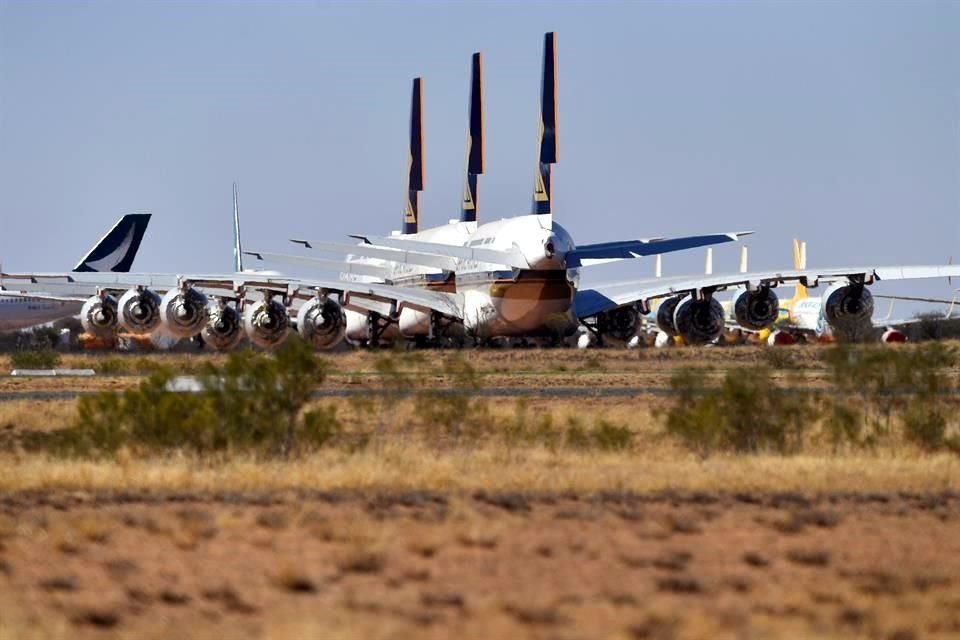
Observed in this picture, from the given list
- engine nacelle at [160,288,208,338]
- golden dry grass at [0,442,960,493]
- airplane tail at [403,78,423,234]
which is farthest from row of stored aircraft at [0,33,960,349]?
golden dry grass at [0,442,960,493]

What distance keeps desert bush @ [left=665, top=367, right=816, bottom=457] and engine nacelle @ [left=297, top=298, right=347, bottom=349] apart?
36.4 m

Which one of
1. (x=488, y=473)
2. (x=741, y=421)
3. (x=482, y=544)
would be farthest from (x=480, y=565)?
(x=741, y=421)

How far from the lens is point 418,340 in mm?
75250

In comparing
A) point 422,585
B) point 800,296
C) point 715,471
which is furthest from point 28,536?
point 800,296

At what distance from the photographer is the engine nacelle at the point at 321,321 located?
217 feet

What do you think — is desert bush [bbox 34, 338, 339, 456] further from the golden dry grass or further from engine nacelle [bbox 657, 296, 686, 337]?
engine nacelle [bbox 657, 296, 686, 337]

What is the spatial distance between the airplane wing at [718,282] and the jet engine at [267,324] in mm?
11729

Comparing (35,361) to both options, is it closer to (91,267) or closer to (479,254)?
(479,254)

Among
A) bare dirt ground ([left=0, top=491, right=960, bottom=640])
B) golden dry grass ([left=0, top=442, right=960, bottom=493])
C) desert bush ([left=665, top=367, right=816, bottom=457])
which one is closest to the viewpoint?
bare dirt ground ([left=0, top=491, right=960, bottom=640])

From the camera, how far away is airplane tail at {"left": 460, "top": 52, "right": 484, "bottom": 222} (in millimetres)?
83938

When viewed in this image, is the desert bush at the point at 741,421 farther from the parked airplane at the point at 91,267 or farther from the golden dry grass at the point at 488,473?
the parked airplane at the point at 91,267

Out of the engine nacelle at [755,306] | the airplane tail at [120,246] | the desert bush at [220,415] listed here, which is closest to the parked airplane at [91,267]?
the airplane tail at [120,246]

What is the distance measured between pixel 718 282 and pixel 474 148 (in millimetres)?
22452

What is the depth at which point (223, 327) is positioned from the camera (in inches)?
2712
